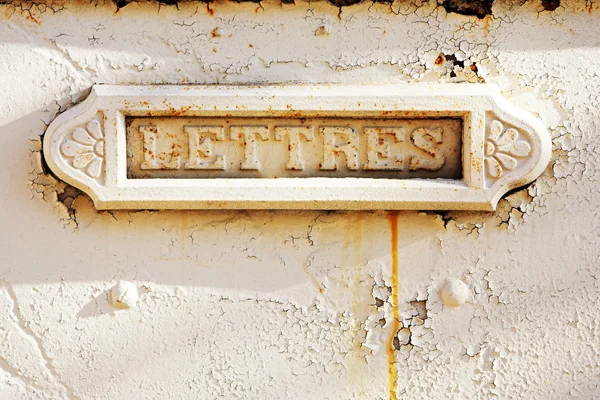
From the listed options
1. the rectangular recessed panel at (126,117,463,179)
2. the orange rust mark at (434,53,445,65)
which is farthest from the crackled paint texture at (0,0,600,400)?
the rectangular recessed panel at (126,117,463,179)

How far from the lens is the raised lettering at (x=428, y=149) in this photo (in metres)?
1.51

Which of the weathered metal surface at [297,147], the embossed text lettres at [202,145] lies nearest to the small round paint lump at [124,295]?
the weathered metal surface at [297,147]

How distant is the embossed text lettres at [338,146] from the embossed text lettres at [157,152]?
1.18 feet

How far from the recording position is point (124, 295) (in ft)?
5.01

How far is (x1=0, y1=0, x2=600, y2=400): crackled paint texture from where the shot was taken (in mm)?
1529

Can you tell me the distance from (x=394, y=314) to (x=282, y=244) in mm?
327

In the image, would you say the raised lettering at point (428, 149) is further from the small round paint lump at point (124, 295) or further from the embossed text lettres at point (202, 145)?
the small round paint lump at point (124, 295)

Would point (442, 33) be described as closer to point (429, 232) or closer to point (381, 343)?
point (429, 232)

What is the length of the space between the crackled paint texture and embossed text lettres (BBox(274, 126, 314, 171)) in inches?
4.8

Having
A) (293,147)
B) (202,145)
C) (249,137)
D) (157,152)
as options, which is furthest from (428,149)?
(157,152)

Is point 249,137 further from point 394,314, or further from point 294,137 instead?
point 394,314

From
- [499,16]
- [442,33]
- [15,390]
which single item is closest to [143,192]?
[15,390]

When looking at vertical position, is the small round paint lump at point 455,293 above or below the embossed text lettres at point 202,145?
below

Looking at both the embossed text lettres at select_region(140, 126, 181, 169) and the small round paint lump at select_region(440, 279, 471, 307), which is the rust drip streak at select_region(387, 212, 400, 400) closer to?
the small round paint lump at select_region(440, 279, 471, 307)
